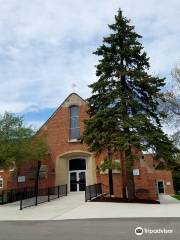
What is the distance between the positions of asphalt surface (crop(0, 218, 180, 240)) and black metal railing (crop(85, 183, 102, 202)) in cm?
872

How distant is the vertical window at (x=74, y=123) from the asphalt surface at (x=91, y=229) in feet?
57.5

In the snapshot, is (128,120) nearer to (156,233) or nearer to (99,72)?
(99,72)

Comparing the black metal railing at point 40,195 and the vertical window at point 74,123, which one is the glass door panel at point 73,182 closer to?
the black metal railing at point 40,195

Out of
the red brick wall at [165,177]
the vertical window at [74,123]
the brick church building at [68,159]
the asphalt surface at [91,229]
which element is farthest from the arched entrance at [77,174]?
the asphalt surface at [91,229]

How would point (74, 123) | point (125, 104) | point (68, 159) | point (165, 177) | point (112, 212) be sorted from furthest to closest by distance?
point (165, 177) < point (74, 123) < point (68, 159) < point (125, 104) < point (112, 212)

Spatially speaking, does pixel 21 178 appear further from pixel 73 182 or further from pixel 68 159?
pixel 73 182

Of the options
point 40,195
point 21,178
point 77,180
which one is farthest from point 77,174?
point 21,178

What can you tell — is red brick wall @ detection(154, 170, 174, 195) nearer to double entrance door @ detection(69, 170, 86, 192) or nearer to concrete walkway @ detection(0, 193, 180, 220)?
double entrance door @ detection(69, 170, 86, 192)

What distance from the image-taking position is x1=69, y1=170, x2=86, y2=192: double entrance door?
30858 mm

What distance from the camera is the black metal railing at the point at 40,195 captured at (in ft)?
73.9

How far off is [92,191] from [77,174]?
22.3 feet

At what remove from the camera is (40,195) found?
91.4 ft

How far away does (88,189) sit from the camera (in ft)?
76.4

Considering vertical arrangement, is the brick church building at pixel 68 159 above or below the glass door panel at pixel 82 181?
above
